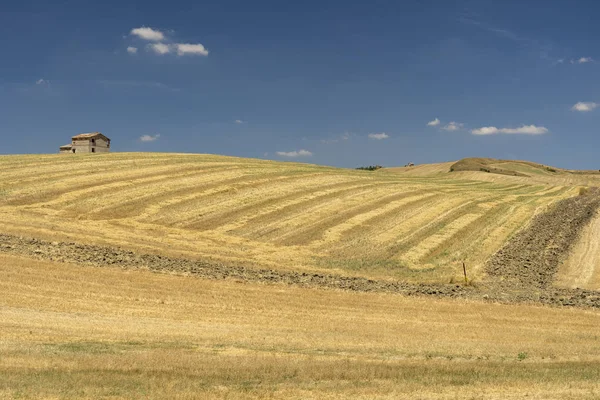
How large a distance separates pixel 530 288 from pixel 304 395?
23.4m

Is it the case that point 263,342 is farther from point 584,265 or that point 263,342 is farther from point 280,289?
point 584,265

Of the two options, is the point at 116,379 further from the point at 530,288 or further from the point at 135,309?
the point at 530,288

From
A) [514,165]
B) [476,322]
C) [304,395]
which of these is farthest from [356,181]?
[514,165]

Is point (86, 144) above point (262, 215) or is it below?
above

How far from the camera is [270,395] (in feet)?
40.7

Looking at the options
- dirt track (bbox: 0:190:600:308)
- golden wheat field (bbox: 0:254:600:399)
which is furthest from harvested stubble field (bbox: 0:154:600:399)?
dirt track (bbox: 0:190:600:308)

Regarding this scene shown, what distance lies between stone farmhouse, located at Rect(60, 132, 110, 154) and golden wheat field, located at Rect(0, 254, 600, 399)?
70026 mm

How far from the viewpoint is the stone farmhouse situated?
3679 inches

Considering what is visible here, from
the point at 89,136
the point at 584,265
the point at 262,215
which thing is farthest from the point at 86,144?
the point at 584,265

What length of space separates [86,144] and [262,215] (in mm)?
59304

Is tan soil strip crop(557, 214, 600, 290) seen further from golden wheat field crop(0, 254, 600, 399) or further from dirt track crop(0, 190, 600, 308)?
golden wheat field crop(0, 254, 600, 399)

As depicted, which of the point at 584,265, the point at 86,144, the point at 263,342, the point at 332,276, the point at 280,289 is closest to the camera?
the point at 263,342

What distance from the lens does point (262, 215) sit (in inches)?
1791

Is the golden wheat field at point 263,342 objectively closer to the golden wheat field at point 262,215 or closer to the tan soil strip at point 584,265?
the golden wheat field at point 262,215
